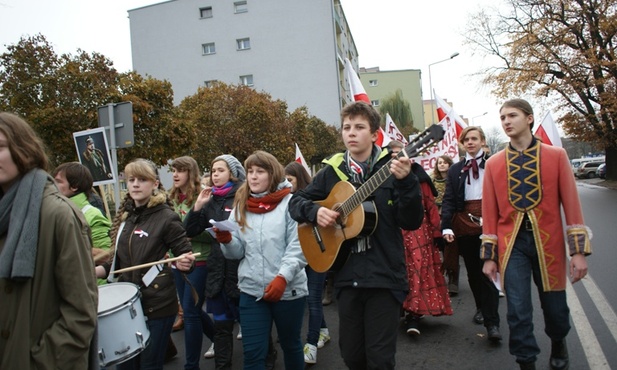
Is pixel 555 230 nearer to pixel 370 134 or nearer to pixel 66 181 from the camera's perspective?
pixel 370 134

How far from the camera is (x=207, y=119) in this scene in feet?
74.6

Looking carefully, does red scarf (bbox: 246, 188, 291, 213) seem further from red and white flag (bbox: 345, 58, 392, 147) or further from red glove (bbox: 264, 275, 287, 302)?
red and white flag (bbox: 345, 58, 392, 147)

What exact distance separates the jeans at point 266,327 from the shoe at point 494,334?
1.97 meters

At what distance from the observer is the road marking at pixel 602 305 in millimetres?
4516

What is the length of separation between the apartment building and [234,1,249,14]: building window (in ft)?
0.26

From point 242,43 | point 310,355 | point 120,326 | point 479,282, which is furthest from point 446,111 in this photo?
point 242,43

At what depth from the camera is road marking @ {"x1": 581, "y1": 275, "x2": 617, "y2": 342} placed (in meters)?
4.52

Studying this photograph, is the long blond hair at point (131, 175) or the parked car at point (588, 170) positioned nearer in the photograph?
the long blond hair at point (131, 175)

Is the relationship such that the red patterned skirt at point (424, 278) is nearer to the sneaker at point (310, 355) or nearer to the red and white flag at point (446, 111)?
the sneaker at point (310, 355)

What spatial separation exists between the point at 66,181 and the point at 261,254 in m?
1.77

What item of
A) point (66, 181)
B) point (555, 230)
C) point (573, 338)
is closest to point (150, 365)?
point (66, 181)

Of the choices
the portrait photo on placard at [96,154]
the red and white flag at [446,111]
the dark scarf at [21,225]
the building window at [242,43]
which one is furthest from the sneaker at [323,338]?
the building window at [242,43]

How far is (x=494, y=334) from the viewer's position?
14.2 feet

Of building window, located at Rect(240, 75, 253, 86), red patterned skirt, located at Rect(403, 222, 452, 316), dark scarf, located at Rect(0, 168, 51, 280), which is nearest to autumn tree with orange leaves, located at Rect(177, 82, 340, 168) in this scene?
building window, located at Rect(240, 75, 253, 86)
